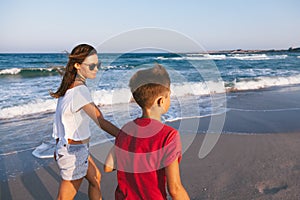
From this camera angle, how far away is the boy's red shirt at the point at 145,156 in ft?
4.79

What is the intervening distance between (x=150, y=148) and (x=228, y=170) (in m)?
2.43

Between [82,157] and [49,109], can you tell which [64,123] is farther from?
[49,109]

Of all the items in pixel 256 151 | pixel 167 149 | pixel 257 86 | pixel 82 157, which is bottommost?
pixel 257 86

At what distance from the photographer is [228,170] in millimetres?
3576

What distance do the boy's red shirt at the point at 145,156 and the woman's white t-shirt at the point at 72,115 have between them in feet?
1.79

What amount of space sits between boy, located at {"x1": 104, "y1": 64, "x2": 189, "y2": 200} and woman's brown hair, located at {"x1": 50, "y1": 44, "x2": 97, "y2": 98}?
685 mm

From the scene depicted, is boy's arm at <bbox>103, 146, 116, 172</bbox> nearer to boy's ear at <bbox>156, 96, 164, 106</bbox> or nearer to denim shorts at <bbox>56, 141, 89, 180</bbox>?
boy's ear at <bbox>156, 96, 164, 106</bbox>

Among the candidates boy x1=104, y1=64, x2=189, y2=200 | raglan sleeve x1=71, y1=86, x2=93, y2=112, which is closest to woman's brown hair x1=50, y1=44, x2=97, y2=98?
raglan sleeve x1=71, y1=86, x2=93, y2=112

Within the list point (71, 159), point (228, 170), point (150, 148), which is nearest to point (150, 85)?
point (150, 148)

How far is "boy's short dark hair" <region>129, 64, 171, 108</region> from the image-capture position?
149 centimetres

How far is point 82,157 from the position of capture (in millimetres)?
2137

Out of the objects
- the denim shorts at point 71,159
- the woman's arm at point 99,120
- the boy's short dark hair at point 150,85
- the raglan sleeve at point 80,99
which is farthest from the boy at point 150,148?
the denim shorts at point 71,159

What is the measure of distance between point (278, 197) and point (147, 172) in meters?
2.01

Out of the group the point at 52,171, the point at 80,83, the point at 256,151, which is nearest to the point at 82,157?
the point at 80,83
